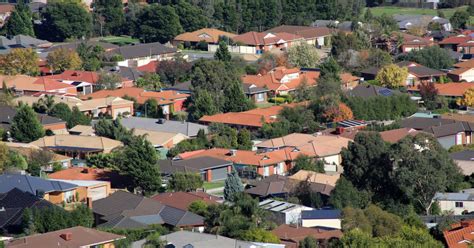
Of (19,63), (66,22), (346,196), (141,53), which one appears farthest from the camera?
(66,22)

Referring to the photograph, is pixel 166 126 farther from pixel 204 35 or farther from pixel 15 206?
pixel 204 35

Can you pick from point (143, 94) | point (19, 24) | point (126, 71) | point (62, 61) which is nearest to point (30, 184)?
point (143, 94)

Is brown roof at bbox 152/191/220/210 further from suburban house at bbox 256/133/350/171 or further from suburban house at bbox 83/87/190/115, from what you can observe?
suburban house at bbox 83/87/190/115

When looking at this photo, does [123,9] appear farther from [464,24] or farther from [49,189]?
[49,189]

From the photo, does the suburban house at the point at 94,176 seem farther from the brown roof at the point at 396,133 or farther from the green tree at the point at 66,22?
the green tree at the point at 66,22

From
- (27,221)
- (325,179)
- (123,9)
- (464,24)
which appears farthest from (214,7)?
(27,221)

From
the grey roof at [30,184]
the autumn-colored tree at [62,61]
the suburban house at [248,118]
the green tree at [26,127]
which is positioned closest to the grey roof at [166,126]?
the suburban house at [248,118]
